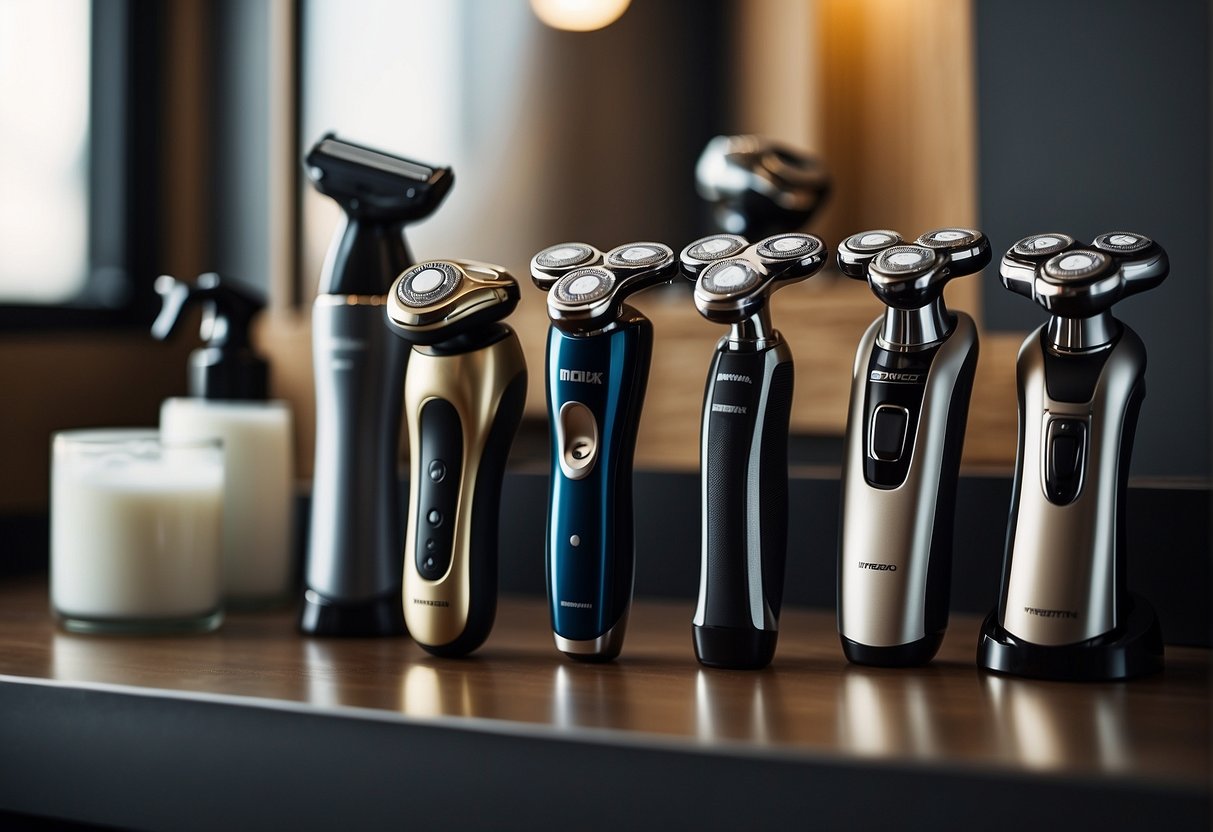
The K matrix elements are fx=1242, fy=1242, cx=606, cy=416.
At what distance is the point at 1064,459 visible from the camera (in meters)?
0.53

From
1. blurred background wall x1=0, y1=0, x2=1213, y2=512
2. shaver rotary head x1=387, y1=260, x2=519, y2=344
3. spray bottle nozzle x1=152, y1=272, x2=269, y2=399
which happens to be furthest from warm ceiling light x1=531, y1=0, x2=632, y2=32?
shaver rotary head x1=387, y1=260, x2=519, y2=344

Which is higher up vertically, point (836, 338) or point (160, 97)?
point (160, 97)

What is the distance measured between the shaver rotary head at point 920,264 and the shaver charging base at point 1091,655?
0.15 meters

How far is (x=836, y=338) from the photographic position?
807mm

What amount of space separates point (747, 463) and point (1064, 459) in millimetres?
134

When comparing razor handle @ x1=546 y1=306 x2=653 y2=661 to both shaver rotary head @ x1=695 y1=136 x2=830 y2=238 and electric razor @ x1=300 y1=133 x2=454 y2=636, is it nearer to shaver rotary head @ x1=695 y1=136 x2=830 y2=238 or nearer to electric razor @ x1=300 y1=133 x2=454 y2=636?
electric razor @ x1=300 y1=133 x2=454 y2=636

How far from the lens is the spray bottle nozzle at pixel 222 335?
0.78 meters

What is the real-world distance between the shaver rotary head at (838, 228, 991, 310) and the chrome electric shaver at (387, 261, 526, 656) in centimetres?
17

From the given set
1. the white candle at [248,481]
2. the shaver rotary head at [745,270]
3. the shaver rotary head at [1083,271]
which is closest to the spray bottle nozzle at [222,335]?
the white candle at [248,481]

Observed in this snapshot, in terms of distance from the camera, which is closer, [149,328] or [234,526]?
[234,526]

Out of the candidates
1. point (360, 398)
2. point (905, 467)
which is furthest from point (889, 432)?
point (360, 398)

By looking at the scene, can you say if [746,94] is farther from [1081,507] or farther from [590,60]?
[1081,507]

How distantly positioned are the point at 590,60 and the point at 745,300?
534mm

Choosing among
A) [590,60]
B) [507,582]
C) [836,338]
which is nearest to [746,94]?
[590,60]
